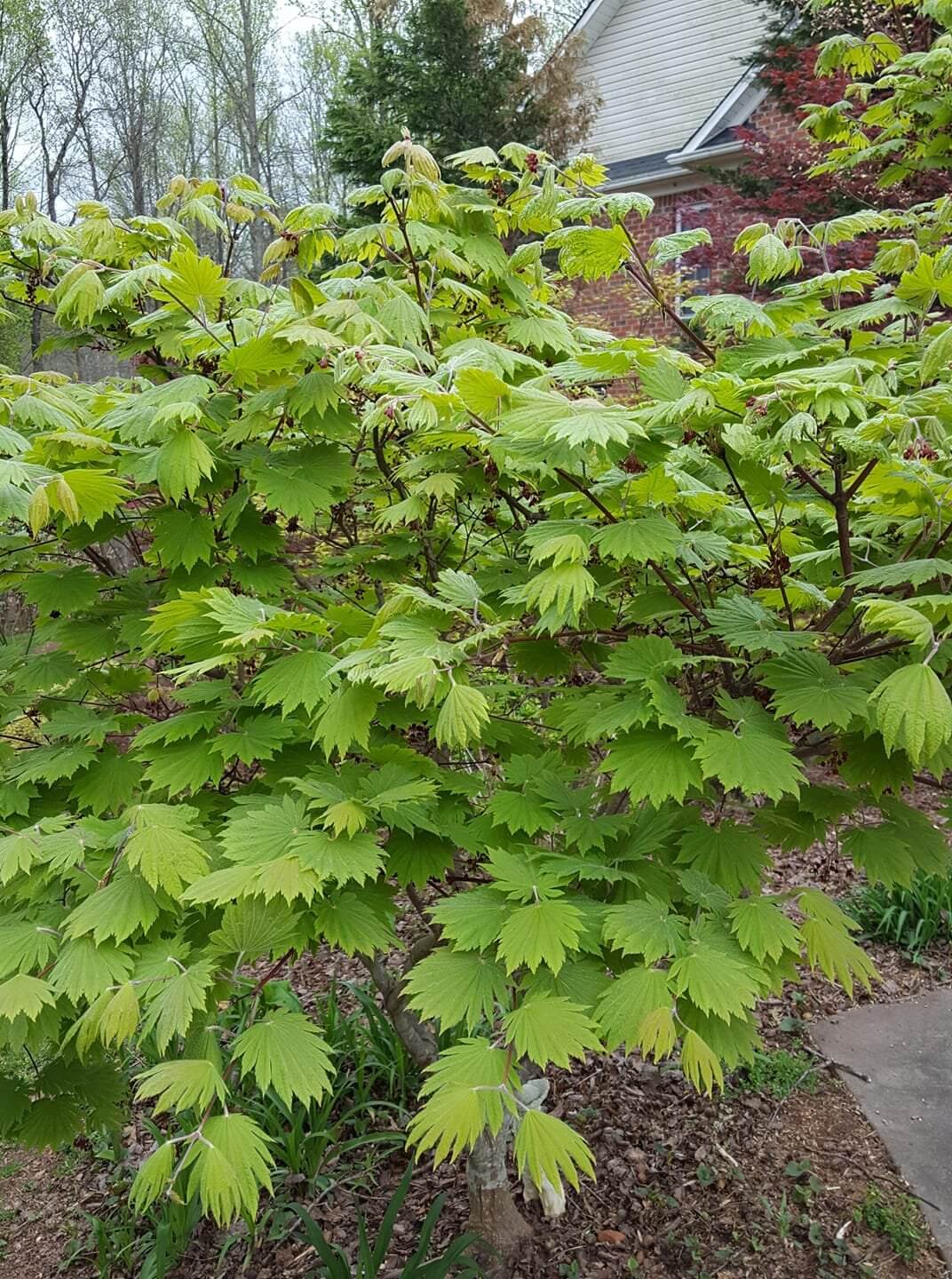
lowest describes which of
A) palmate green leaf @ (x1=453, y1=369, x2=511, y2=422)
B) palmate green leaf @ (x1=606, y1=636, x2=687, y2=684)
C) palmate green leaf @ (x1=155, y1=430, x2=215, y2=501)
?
palmate green leaf @ (x1=606, y1=636, x2=687, y2=684)

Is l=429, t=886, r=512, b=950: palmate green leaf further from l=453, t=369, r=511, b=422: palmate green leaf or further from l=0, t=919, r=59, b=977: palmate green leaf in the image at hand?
l=453, t=369, r=511, b=422: palmate green leaf

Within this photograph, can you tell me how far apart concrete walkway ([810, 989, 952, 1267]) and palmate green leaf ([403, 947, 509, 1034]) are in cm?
221

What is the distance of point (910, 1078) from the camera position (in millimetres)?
3305

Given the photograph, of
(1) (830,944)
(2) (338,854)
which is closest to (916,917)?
(1) (830,944)

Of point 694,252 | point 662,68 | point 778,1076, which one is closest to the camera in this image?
point 778,1076

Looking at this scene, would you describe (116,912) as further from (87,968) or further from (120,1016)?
(120,1016)

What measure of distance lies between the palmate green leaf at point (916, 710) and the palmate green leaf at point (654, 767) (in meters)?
0.33

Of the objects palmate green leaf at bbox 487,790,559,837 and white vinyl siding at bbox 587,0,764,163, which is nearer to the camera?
palmate green leaf at bbox 487,790,559,837

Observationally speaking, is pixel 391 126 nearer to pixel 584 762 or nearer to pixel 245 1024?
pixel 584 762

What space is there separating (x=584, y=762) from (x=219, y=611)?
1.19m

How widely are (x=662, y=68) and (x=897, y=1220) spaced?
15.7m

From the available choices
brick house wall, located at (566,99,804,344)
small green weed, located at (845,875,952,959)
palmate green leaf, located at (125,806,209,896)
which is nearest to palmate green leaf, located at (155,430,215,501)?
palmate green leaf, located at (125,806,209,896)

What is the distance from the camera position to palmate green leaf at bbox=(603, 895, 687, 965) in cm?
141

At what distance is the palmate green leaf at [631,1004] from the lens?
1.37m
